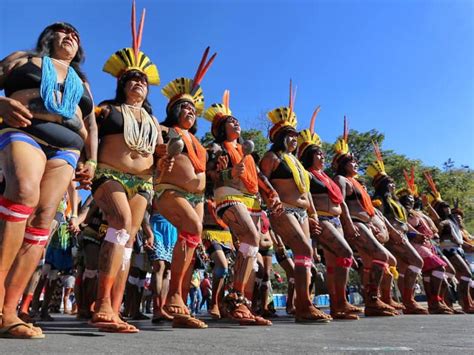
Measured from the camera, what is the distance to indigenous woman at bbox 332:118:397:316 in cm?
641

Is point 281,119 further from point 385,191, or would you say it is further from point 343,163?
point 385,191

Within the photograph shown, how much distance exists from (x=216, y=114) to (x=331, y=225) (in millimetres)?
2001

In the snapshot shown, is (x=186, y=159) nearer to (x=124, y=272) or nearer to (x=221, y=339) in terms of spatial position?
(x=124, y=272)

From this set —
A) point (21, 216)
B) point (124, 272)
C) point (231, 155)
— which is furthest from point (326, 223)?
point (21, 216)

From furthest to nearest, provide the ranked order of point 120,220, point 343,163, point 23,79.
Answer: point 343,163, point 120,220, point 23,79

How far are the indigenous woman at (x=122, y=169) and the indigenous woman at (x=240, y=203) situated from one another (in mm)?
977

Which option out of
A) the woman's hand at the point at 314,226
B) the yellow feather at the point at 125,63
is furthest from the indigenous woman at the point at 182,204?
the woman's hand at the point at 314,226

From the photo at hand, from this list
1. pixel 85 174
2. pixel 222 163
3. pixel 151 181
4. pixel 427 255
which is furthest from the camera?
pixel 427 255

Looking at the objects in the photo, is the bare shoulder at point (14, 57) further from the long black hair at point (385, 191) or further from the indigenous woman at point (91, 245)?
the long black hair at point (385, 191)

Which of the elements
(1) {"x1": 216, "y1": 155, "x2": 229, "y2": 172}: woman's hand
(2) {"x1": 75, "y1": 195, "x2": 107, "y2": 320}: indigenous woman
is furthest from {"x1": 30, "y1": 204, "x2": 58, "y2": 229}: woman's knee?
(2) {"x1": 75, "y1": 195, "x2": 107, "y2": 320}: indigenous woman

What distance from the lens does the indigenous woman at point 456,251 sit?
8.91 m

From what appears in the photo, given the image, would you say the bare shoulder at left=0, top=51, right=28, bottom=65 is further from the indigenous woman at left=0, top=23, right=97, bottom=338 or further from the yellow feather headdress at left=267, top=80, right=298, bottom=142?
the yellow feather headdress at left=267, top=80, right=298, bottom=142

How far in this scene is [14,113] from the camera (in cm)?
289

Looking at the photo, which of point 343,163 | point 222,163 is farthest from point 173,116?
point 343,163
